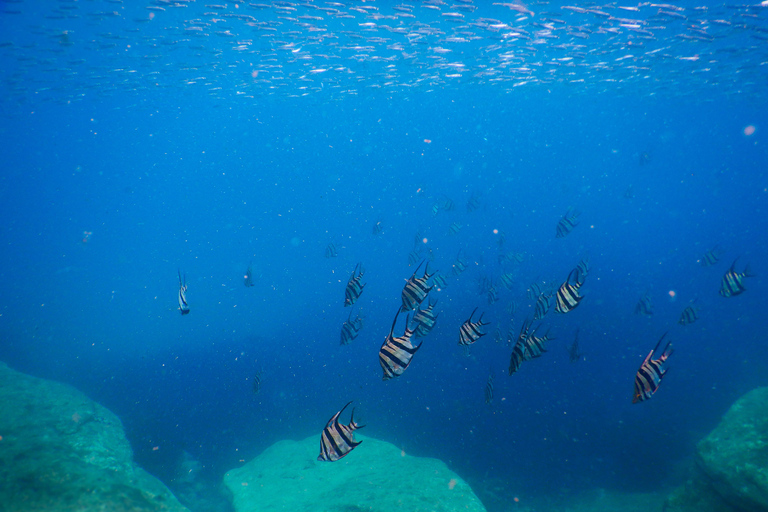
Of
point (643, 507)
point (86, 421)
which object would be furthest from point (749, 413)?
point (86, 421)

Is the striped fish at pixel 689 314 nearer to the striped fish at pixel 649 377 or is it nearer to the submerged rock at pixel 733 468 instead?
the submerged rock at pixel 733 468

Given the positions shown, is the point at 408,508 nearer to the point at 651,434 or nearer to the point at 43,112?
the point at 651,434

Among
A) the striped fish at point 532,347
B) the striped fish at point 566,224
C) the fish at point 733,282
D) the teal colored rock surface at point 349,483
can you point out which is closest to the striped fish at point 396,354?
the striped fish at point 532,347

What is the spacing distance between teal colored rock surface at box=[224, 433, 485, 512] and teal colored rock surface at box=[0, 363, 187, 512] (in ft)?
8.83

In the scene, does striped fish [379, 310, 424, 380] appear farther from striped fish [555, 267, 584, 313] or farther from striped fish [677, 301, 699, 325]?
striped fish [677, 301, 699, 325]

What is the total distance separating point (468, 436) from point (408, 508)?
5346mm

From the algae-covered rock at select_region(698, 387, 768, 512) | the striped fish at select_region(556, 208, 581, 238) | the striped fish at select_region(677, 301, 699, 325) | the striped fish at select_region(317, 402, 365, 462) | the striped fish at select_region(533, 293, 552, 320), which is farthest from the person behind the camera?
the striped fish at select_region(556, 208, 581, 238)

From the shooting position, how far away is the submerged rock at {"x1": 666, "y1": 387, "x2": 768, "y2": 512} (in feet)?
20.6

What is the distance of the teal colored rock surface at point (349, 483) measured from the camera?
7.41 meters

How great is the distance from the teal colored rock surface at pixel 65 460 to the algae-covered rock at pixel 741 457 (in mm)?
10278

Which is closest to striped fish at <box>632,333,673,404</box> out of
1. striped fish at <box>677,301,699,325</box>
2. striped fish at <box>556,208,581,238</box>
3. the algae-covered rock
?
striped fish at <box>677,301,699,325</box>

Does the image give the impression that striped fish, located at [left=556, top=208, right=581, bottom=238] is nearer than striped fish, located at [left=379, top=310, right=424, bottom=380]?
No

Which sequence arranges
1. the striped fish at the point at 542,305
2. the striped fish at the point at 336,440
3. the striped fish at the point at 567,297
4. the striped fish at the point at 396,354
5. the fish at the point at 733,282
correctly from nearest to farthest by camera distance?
the striped fish at the point at 396,354 → the striped fish at the point at 336,440 → the striped fish at the point at 567,297 → the fish at the point at 733,282 → the striped fish at the point at 542,305

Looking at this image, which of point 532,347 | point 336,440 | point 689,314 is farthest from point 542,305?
point 336,440
